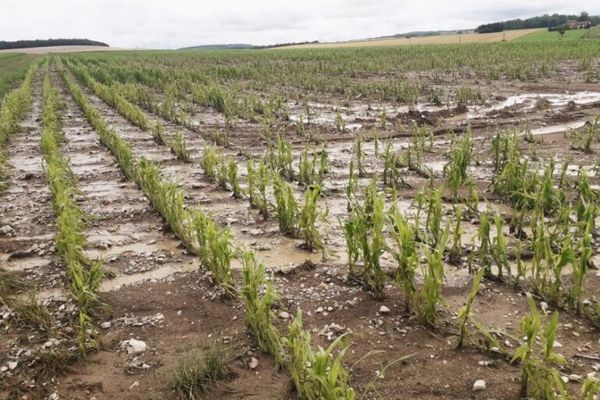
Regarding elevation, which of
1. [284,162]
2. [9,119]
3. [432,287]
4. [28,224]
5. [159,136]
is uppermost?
[9,119]

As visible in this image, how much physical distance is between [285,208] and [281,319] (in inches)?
69.2

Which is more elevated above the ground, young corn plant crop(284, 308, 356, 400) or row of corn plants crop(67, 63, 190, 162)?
row of corn plants crop(67, 63, 190, 162)

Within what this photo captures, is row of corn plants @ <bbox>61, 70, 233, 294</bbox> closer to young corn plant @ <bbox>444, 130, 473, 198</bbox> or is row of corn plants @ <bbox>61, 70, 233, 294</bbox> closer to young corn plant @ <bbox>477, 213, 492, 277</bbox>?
young corn plant @ <bbox>477, 213, 492, 277</bbox>

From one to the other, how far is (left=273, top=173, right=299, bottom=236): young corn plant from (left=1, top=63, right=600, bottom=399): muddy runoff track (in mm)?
173

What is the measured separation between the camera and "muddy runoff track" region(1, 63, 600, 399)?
3273 mm

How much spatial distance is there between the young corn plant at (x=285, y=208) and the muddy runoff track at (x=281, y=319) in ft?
0.57

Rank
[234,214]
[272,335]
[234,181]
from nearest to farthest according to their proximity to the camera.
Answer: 1. [272,335]
2. [234,214]
3. [234,181]

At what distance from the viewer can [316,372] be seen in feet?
8.94

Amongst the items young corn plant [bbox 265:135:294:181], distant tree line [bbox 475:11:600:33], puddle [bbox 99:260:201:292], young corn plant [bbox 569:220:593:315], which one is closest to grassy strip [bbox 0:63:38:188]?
puddle [bbox 99:260:201:292]

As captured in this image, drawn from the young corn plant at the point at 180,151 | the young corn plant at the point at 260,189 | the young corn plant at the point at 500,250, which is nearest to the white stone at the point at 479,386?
the young corn plant at the point at 500,250

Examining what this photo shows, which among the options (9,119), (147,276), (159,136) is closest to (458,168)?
(147,276)

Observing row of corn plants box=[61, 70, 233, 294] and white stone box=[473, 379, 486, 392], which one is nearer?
white stone box=[473, 379, 486, 392]

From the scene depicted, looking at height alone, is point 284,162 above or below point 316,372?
above

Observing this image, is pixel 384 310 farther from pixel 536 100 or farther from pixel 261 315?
pixel 536 100
